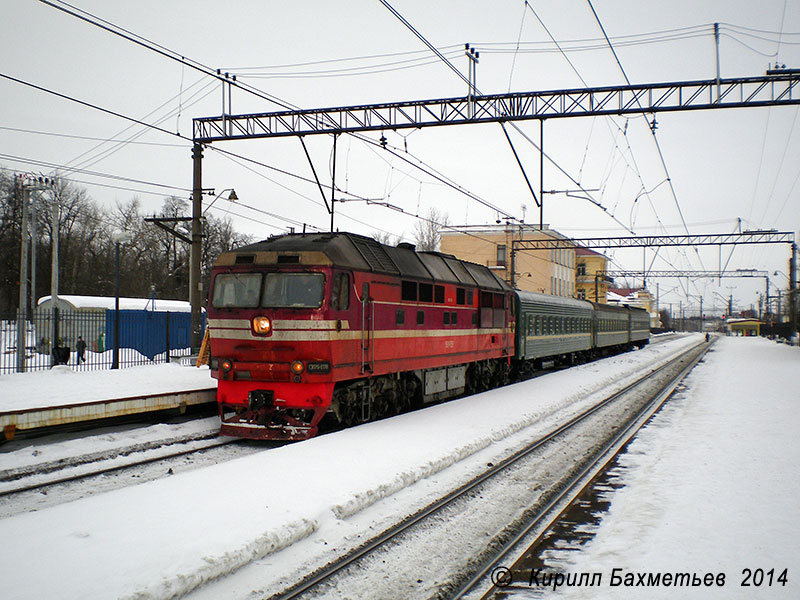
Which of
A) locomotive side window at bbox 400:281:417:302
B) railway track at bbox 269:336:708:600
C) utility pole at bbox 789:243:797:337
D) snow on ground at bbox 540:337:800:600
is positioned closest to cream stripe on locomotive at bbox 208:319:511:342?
locomotive side window at bbox 400:281:417:302

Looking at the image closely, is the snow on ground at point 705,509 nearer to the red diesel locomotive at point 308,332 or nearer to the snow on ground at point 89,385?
the red diesel locomotive at point 308,332

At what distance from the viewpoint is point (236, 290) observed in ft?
39.1

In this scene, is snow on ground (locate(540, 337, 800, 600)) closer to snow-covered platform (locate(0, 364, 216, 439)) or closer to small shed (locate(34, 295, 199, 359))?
snow-covered platform (locate(0, 364, 216, 439))

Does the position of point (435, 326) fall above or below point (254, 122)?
below

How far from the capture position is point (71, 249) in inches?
2295

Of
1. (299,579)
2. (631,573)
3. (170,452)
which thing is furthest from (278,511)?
(170,452)

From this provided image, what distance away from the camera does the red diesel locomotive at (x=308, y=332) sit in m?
11.2

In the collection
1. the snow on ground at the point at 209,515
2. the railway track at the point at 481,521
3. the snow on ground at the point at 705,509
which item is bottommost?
the railway track at the point at 481,521

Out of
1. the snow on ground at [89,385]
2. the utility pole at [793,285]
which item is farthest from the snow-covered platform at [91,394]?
the utility pole at [793,285]

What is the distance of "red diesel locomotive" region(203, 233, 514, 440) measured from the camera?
36.9ft

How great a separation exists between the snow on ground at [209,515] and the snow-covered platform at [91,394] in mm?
4173

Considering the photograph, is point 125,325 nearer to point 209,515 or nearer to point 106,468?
point 106,468

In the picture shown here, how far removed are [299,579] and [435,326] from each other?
10178 millimetres

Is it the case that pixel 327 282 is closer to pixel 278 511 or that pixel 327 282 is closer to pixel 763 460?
pixel 278 511
